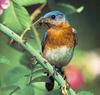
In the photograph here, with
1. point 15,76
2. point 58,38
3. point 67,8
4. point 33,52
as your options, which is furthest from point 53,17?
point 33,52

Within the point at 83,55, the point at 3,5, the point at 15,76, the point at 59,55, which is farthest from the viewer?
the point at 83,55

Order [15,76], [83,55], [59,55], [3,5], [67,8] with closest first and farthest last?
[3,5] < [15,76] < [67,8] < [59,55] < [83,55]

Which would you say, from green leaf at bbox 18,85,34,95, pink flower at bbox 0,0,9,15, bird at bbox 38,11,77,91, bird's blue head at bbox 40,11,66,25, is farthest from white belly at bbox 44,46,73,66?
pink flower at bbox 0,0,9,15

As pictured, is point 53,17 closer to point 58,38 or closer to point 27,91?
point 58,38

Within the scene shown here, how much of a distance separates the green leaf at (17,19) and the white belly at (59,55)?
1.15 ft

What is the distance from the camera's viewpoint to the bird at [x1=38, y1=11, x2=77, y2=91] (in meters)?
2.48

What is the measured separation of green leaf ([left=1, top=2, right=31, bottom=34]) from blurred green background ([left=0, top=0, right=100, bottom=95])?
10 cm

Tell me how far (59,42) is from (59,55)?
0.18ft

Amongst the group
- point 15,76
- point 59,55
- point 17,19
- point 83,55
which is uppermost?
point 17,19

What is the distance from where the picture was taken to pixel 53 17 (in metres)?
2.42

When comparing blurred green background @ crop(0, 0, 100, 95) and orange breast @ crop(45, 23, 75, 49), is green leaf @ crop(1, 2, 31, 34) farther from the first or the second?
orange breast @ crop(45, 23, 75, 49)

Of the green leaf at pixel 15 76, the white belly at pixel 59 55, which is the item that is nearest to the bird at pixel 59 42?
the white belly at pixel 59 55

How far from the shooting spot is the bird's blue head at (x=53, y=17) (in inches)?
92.5

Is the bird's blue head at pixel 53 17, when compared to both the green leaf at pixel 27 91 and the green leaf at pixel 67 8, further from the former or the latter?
the green leaf at pixel 27 91
